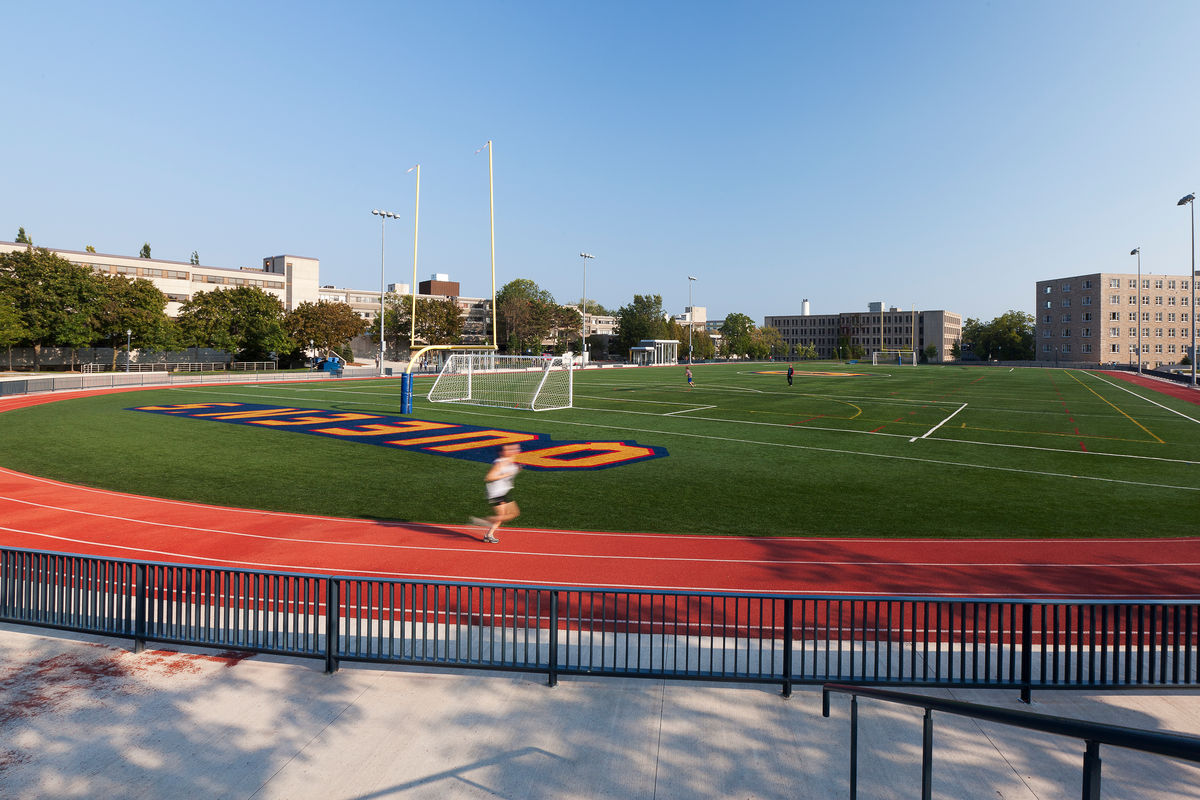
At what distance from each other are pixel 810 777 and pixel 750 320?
7423 inches

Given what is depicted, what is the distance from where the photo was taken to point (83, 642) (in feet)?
26.6

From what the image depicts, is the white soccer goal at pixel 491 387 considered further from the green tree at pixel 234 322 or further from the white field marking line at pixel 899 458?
the green tree at pixel 234 322

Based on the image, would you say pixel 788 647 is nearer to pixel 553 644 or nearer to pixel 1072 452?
pixel 553 644

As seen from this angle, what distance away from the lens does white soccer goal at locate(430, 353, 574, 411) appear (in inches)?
1544

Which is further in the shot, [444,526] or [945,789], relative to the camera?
[444,526]

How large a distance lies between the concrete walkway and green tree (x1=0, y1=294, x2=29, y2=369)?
68690mm

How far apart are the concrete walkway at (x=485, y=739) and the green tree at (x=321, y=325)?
8267cm

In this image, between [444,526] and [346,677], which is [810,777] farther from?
[444,526]

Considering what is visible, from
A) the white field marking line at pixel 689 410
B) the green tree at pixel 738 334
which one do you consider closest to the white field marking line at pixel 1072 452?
the white field marking line at pixel 689 410

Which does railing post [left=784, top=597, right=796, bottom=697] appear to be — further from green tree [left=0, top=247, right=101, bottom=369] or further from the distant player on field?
green tree [left=0, top=247, right=101, bottom=369]

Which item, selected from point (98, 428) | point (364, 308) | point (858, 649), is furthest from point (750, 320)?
point (858, 649)

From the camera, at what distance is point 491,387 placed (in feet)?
158

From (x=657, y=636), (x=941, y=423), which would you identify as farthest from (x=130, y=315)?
(x=657, y=636)

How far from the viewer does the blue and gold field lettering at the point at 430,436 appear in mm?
21641
